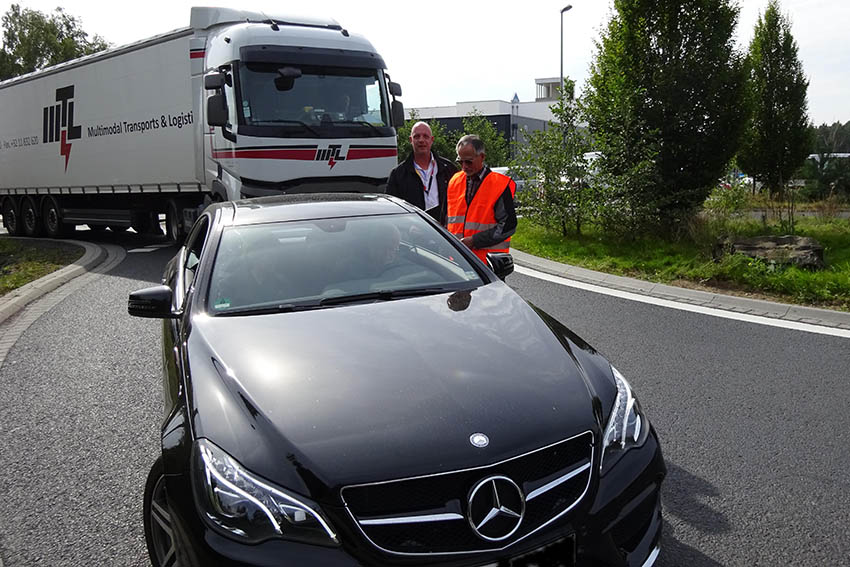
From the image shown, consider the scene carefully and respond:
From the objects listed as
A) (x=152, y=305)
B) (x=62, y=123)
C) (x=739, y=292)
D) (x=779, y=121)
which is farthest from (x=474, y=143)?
(x=779, y=121)

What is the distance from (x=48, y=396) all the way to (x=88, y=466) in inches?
61.1

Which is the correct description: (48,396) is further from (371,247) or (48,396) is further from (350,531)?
(350,531)

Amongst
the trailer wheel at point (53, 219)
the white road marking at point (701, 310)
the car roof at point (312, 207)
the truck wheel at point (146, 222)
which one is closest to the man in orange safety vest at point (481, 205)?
the car roof at point (312, 207)

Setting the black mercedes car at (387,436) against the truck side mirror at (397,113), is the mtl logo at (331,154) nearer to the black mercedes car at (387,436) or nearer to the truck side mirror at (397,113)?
the truck side mirror at (397,113)

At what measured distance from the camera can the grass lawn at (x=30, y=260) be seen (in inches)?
415

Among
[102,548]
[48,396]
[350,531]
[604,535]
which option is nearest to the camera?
[350,531]

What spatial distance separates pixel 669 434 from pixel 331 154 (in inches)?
313

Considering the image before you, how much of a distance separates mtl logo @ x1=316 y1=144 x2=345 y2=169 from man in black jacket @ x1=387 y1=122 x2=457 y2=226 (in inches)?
191

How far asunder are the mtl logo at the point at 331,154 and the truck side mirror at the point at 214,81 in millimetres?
1714

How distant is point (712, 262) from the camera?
8.98 metres

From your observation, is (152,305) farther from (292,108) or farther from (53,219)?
(53,219)

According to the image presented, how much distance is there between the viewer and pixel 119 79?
14.3 meters

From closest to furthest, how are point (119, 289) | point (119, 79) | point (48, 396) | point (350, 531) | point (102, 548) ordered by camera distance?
point (350, 531) → point (102, 548) → point (48, 396) → point (119, 289) → point (119, 79)

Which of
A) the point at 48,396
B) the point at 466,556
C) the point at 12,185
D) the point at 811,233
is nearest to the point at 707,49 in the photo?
the point at 811,233
